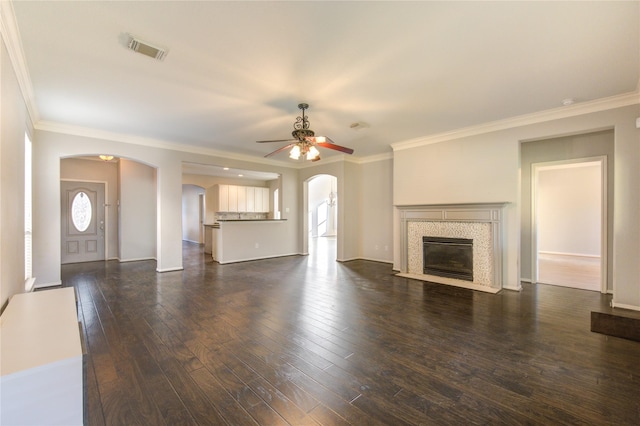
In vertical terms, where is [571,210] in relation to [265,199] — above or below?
below

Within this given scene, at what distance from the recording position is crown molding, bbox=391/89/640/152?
11.4 feet

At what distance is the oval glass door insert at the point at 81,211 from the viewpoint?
6.71 m

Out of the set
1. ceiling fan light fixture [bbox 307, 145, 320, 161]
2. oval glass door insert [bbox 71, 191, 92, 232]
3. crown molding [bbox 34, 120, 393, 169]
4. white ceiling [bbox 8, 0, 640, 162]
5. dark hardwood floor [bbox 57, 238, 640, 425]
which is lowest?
dark hardwood floor [bbox 57, 238, 640, 425]

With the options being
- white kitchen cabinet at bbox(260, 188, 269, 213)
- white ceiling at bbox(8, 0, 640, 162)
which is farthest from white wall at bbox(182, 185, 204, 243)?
white ceiling at bbox(8, 0, 640, 162)

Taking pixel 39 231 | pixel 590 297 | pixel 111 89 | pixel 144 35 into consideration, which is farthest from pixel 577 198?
pixel 39 231

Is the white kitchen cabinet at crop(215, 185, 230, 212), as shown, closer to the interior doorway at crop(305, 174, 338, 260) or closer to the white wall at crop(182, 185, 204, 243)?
the white wall at crop(182, 185, 204, 243)

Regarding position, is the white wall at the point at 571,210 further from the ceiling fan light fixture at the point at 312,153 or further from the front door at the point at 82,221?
the front door at the point at 82,221

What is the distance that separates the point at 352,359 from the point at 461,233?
353 cm

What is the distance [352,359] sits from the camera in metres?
2.30

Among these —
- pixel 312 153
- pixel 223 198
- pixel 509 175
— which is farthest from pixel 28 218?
pixel 509 175

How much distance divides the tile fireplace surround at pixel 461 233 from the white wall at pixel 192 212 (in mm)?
9194

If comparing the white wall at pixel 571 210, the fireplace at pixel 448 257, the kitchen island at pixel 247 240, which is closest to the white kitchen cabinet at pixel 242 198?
the kitchen island at pixel 247 240

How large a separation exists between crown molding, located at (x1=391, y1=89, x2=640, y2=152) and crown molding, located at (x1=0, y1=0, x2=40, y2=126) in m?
5.40

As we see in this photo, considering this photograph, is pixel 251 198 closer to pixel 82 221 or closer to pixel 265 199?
pixel 265 199
